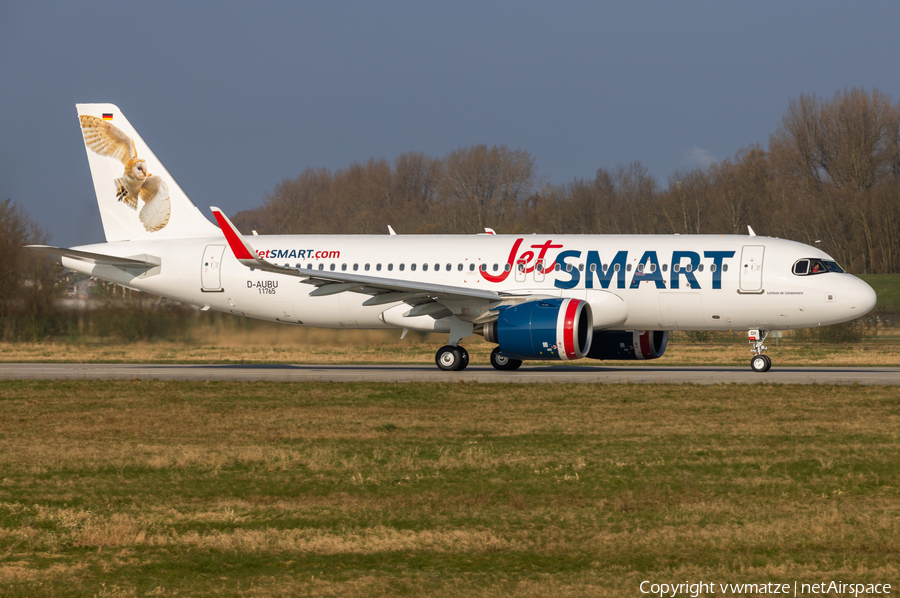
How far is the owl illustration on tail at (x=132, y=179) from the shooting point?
29.6 meters

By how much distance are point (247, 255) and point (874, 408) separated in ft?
49.7

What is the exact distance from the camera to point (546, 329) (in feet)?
77.0

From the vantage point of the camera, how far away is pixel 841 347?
40406mm

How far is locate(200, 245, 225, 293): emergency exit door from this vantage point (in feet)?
92.6

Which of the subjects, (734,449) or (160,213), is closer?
(734,449)

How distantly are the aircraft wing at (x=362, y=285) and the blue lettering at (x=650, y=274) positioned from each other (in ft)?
10.4

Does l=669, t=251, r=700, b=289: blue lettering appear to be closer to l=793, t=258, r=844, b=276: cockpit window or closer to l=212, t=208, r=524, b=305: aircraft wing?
l=793, t=258, r=844, b=276: cockpit window

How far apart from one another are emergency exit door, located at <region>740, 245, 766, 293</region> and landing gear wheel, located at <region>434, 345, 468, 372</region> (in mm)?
7567

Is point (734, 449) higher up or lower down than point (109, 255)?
lower down

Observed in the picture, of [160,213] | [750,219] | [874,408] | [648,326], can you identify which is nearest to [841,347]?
[648,326]

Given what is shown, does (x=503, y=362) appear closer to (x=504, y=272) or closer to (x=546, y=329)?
(x=504, y=272)

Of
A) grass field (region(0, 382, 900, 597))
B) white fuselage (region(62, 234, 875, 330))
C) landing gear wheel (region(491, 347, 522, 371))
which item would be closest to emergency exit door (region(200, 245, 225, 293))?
white fuselage (region(62, 234, 875, 330))

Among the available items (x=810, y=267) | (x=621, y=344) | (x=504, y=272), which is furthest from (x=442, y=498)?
(x=621, y=344)

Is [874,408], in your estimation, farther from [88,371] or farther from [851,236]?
[851,236]
